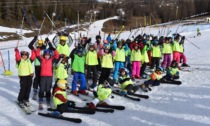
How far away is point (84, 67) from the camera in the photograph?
942cm

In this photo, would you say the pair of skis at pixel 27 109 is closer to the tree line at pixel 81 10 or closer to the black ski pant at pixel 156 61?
the black ski pant at pixel 156 61

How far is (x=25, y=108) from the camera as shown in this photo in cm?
762

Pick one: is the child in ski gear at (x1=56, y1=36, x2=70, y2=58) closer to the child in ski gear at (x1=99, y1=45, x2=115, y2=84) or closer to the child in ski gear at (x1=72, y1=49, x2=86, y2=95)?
the child in ski gear at (x1=72, y1=49, x2=86, y2=95)

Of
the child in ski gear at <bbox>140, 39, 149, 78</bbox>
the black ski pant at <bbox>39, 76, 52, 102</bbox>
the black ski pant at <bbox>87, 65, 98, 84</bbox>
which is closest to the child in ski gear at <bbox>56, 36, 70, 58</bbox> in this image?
the black ski pant at <bbox>87, 65, 98, 84</bbox>

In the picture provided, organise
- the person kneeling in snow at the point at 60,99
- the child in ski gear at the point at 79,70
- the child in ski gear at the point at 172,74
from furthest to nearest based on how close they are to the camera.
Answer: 1. the child in ski gear at the point at 172,74
2. the child in ski gear at the point at 79,70
3. the person kneeling in snow at the point at 60,99

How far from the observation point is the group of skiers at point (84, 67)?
7.79m

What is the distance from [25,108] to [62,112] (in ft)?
3.57

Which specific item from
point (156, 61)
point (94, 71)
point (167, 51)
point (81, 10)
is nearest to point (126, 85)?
point (94, 71)

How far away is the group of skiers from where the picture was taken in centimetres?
779

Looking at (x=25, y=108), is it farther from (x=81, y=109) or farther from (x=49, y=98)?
(x=81, y=109)

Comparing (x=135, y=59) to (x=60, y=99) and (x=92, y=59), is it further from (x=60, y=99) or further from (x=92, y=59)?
(x=60, y=99)

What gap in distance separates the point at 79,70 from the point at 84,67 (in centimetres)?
54

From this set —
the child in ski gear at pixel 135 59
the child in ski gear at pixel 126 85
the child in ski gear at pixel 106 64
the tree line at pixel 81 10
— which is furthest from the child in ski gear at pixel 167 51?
the tree line at pixel 81 10

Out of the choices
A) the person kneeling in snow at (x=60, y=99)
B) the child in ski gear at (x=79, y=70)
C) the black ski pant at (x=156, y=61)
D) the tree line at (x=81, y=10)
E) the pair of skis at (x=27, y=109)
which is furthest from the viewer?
the tree line at (x=81, y=10)
